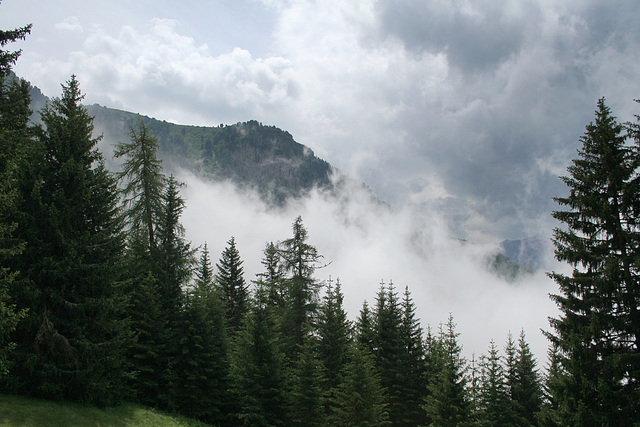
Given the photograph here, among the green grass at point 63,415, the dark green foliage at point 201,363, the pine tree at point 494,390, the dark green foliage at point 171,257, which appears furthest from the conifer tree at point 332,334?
the green grass at point 63,415

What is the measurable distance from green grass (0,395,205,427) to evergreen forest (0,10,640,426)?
0.64 m

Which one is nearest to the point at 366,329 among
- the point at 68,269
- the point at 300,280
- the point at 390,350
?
the point at 390,350

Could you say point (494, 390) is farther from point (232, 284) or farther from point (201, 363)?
point (232, 284)

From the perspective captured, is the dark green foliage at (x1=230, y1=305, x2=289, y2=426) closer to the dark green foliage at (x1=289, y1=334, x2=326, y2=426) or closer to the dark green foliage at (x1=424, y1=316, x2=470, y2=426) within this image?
the dark green foliage at (x1=289, y1=334, x2=326, y2=426)

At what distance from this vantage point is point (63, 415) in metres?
16.2

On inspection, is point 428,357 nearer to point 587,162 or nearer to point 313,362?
point 313,362

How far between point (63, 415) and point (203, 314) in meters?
11.2

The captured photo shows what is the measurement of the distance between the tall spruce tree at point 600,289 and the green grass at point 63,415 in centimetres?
1963

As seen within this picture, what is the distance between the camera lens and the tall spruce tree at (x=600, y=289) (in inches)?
558

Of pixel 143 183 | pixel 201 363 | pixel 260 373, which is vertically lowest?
pixel 260 373

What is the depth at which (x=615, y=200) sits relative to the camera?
15.5m

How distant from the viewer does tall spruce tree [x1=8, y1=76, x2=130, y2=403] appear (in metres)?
17.0

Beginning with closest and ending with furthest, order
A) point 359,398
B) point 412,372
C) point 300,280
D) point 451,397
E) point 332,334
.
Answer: point 359,398
point 451,397
point 332,334
point 300,280
point 412,372

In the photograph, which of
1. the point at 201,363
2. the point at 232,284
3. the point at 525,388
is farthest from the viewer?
the point at 232,284
